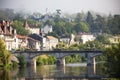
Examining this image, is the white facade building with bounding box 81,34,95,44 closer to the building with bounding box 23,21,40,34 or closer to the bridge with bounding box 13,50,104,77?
the building with bounding box 23,21,40,34

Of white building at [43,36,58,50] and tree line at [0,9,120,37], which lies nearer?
white building at [43,36,58,50]

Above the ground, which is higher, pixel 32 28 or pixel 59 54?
pixel 32 28

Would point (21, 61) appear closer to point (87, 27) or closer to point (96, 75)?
point (96, 75)

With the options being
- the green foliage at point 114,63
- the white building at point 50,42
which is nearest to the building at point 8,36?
the white building at point 50,42

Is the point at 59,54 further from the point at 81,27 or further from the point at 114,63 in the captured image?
the point at 81,27

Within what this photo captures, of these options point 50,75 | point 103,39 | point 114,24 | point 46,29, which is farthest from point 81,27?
point 50,75

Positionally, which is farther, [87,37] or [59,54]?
[87,37]

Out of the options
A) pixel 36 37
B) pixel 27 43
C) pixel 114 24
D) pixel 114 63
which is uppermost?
pixel 114 24

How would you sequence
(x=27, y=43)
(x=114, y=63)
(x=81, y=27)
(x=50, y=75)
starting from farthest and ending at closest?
(x=81, y=27) < (x=27, y=43) < (x=50, y=75) < (x=114, y=63)

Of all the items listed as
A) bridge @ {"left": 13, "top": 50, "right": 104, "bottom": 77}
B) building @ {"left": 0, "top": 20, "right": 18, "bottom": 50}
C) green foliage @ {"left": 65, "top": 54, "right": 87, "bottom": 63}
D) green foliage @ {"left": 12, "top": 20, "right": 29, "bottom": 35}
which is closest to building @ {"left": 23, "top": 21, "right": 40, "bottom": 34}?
green foliage @ {"left": 12, "top": 20, "right": 29, "bottom": 35}

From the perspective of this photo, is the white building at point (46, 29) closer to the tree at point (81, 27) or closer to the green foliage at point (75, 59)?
the tree at point (81, 27)

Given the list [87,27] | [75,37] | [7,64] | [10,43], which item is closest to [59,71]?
[7,64]

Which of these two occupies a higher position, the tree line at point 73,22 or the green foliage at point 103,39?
the tree line at point 73,22

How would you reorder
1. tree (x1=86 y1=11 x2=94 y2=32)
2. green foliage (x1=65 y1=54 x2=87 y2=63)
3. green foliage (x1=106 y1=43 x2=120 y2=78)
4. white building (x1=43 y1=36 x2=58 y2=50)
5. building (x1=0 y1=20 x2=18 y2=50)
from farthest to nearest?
tree (x1=86 y1=11 x2=94 y2=32), white building (x1=43 y1=36 x2=58 y2=50), green foliage (x1=65 y1=54 x2=87 y2=63), building (x1=0 y1=20 x2=18 y2=50), green foliage (x1=106 y1=43 x2=120 y2=78)
